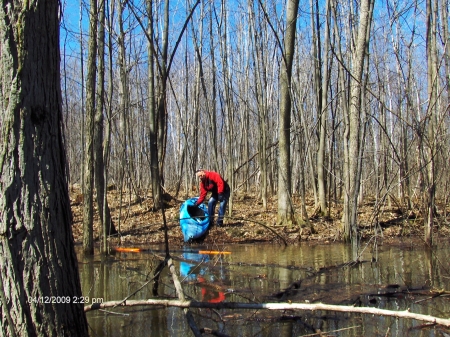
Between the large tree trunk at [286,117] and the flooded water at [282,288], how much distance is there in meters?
1.84

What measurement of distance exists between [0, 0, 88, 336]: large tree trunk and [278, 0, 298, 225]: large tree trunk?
308 inches

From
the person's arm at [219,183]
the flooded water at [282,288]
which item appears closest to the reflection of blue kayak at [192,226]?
the person's arm at [219,183]

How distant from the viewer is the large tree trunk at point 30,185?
2457 millimetres

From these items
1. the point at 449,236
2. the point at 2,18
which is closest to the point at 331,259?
the point at 449,236

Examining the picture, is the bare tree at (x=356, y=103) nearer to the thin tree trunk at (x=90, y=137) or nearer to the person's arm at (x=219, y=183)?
the person's arm at (x=219, y=183)

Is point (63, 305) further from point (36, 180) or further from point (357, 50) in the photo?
point (357, 50)

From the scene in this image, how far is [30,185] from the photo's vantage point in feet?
8.23

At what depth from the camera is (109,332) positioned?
12.8 ft

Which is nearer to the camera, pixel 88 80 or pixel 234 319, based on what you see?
pixel 234 319

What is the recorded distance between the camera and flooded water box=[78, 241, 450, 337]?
387 centimetres

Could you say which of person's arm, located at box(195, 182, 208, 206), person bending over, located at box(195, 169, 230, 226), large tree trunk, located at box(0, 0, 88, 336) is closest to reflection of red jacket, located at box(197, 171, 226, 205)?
person bending over, located at box(195, 169, 230, 226)

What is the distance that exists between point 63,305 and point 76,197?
13.0 metres

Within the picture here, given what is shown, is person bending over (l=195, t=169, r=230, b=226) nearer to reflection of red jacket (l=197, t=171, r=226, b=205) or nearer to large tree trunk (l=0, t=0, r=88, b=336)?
reflection of red jacket (l=197, t=171, r=226, b=205)

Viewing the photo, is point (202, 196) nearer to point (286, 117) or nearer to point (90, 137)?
point (286, 117)
